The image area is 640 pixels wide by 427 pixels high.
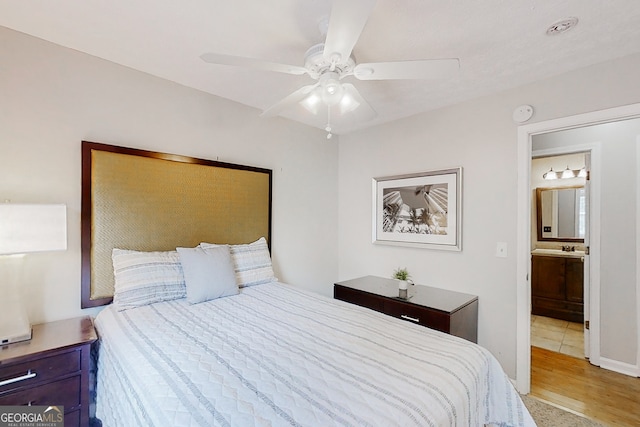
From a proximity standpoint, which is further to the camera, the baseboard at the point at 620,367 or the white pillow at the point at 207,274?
the baseboard at the point at 620,367

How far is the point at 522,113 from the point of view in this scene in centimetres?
227

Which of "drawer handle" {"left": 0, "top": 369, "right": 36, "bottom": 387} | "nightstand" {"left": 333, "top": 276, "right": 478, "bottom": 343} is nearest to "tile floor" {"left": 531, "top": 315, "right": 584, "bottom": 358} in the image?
"nightstand" {"left": 333, "top": 276, "right": 478, "bottom": 343}

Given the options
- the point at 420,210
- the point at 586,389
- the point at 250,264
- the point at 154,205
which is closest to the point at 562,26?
the point at 420,210

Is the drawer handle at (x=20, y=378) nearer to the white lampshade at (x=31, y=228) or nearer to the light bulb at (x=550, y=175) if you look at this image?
the white lampshade at (x=31, y=228)

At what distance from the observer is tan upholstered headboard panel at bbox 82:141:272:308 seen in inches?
75.2

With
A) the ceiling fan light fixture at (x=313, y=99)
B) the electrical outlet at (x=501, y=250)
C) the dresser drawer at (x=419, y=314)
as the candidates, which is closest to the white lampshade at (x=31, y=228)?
the ceiling fan light fixture at (x=313, y=99)

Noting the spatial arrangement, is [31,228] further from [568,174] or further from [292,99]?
[568,174]

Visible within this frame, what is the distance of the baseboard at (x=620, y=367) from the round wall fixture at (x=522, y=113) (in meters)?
2.37

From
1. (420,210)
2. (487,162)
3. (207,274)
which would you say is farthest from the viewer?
(420,210)

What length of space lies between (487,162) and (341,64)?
1739mm

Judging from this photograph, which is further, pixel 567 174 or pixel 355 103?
pixel 567 174

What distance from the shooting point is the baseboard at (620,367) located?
2.49 metres

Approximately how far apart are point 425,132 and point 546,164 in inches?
98.5

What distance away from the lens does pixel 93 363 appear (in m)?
1.68
